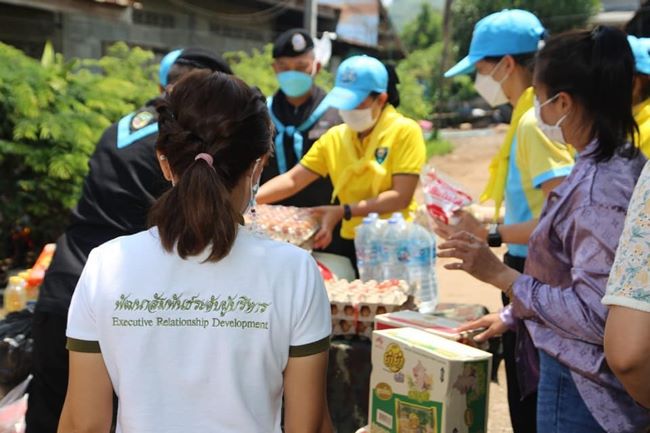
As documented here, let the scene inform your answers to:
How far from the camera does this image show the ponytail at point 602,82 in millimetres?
2082

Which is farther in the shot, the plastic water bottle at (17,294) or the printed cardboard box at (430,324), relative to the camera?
the plastic water bottle at (17,294)

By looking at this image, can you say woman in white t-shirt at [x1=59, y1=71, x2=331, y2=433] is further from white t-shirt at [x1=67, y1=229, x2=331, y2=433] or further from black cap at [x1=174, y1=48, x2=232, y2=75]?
black cap at [x1=174, y1=48, x2=232, y2=75]

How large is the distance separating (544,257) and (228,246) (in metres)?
1.02

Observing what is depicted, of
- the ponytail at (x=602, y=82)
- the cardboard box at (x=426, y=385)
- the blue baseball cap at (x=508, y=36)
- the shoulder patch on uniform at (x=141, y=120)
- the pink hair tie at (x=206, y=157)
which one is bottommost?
the cardboard box at (x=426, y=385)

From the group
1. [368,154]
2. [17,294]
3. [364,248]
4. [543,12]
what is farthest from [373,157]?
[543,12]

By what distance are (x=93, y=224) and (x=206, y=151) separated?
4.36 ft

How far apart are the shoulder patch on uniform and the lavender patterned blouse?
4.75 feet

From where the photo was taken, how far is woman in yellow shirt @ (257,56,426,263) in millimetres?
3518

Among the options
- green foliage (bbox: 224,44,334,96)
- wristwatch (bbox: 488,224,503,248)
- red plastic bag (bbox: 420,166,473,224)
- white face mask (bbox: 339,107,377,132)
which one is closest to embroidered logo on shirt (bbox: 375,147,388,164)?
white face mask (bbox: 339,107,377,132)

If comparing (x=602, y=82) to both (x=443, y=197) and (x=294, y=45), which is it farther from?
(x=294, y=45)

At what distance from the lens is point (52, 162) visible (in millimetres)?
6770

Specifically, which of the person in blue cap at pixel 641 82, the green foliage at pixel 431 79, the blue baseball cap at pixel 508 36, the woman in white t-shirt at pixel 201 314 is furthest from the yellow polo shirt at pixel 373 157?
the green foliage at pixel 431 79

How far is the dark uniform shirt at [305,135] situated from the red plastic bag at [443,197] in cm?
135

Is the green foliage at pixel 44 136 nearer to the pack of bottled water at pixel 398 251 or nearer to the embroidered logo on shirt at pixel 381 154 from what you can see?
the embroidered logo on shirt at pixel 381 154
